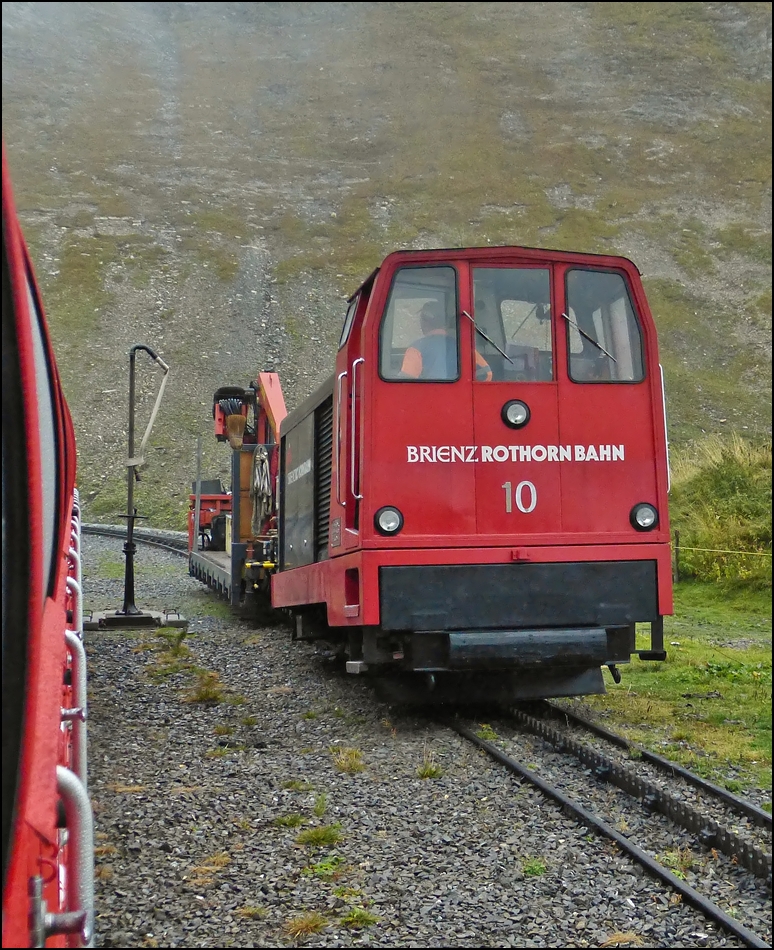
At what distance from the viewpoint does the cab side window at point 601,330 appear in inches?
284

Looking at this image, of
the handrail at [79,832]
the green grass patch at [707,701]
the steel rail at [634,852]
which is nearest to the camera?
the handrail at [79,832]

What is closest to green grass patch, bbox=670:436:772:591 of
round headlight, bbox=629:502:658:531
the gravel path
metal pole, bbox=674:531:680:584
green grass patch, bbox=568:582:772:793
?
metal pole, bbox=674:531:680:584

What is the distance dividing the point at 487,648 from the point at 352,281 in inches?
1781

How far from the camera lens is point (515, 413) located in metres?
6.97

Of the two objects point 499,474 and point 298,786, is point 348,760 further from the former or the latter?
point 499,474

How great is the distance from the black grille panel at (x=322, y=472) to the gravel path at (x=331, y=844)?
130cm

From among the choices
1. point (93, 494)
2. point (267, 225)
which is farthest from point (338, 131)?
→ point (93, 494)

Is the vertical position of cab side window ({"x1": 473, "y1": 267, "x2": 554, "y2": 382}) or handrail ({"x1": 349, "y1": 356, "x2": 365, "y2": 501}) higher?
cab side window ({"x1": 473, "y1": 267, "x2": 554, "y2": 382})

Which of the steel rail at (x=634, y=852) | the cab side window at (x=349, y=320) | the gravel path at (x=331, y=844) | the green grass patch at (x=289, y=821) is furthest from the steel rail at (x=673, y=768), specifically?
the cab side window at (x=349, y=320)

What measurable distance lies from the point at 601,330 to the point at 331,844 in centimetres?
409

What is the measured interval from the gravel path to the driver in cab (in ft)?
7.99

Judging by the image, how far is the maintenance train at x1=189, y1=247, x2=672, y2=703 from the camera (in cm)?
671

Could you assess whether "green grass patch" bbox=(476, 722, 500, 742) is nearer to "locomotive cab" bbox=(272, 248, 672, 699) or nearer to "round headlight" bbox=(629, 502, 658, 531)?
"locomotive cab" bbox=(272, 248, 672, 699)

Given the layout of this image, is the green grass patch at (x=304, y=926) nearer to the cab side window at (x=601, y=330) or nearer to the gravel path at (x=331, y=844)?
the gravel path at (x=331, y=844)
